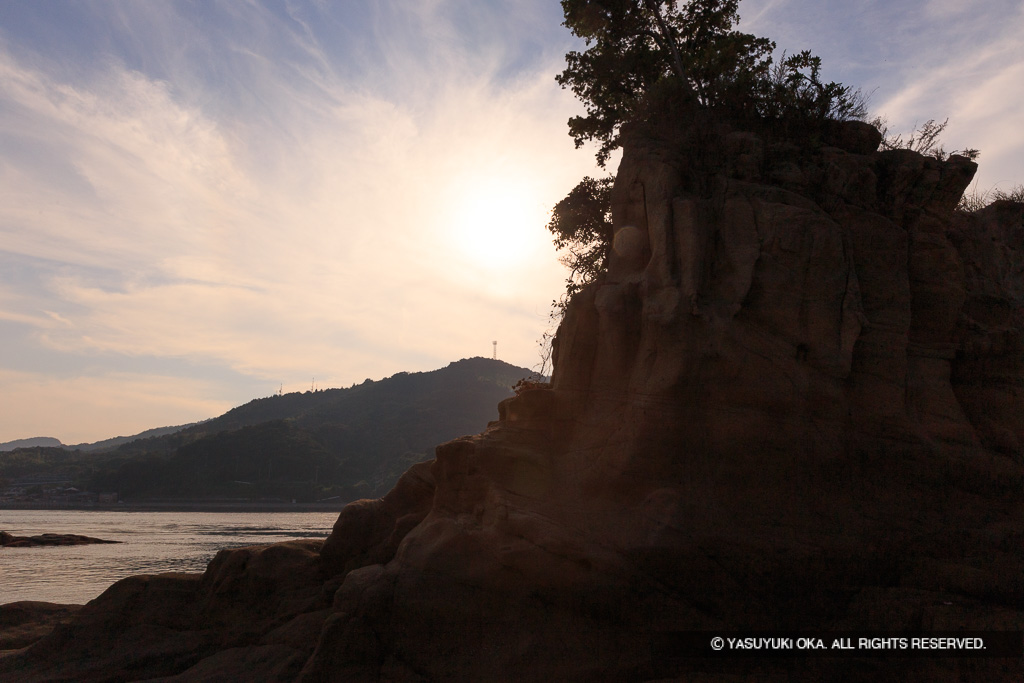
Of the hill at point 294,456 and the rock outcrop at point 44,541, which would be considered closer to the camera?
the rock outcrop at point 44,541

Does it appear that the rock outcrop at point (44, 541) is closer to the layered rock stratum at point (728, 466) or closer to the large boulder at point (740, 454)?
the layered rock stratum at point (728, 466)

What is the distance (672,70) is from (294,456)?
10851 cm

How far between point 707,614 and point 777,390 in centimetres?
353

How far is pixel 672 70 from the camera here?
49.8ft

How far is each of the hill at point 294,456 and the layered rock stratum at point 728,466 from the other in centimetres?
9132

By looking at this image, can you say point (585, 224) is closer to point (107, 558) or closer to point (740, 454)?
point (740, 454)

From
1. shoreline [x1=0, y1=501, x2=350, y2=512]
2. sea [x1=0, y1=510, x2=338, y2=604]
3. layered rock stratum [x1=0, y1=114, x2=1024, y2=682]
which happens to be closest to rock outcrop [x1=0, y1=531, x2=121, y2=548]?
sea [x1=0, y1=510, x2=338, y2=604]

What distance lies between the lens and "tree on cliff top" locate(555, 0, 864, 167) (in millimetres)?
13539

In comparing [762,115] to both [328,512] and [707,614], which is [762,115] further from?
[328,512]

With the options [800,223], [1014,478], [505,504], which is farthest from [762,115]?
[505,504]

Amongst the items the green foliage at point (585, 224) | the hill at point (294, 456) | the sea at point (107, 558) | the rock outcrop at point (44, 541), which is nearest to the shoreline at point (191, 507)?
the hill at point (294, 456)

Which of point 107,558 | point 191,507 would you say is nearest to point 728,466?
point 107,558

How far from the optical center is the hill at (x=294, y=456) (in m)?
107

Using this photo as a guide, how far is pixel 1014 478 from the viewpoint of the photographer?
10188 millimetres
